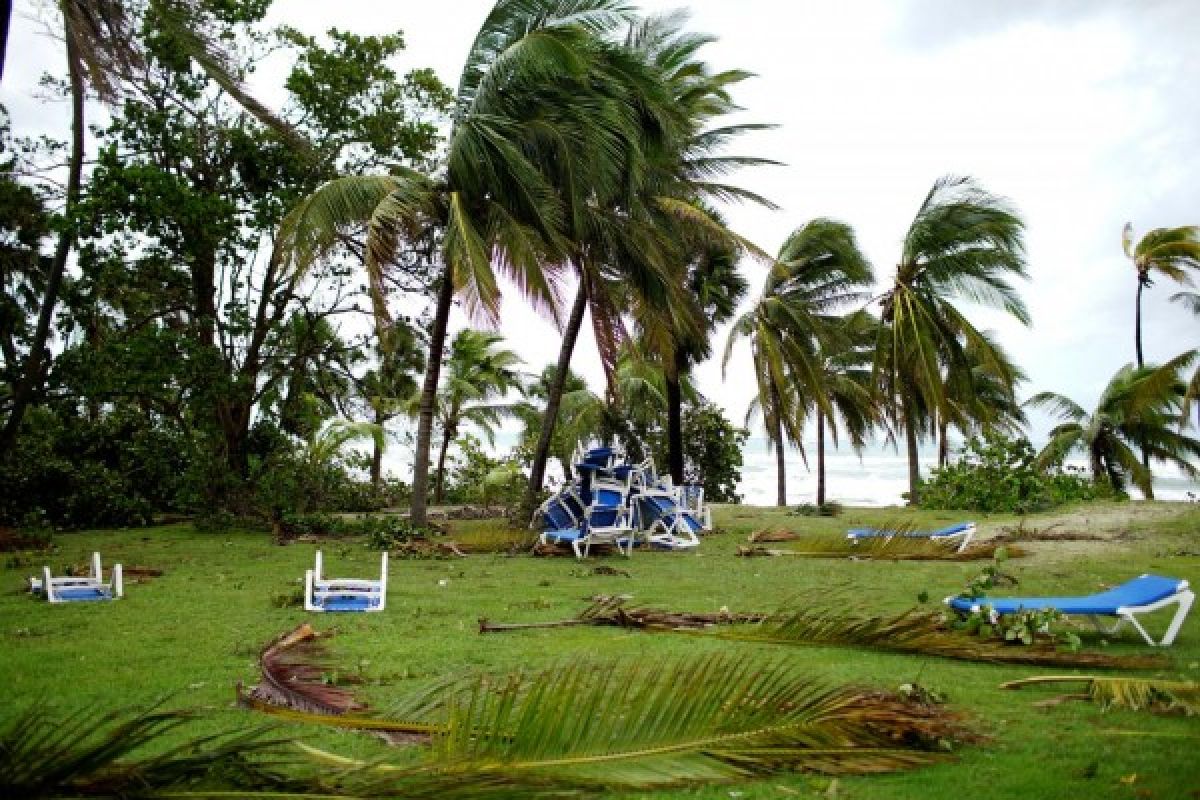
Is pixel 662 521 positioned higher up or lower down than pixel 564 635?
higher up

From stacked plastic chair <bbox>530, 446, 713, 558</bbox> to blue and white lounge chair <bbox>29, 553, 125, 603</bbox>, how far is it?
565cm

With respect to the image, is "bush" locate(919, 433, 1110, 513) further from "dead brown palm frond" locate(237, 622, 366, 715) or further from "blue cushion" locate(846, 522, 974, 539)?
"dead brown palm frond" locate(237, 622, 366, 715)

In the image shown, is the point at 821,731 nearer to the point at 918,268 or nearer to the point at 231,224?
the point at 231,224

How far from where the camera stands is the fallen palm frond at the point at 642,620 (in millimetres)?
6684

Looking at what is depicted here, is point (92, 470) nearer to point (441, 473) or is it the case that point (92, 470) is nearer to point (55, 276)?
point (55, 276)

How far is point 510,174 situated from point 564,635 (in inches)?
339

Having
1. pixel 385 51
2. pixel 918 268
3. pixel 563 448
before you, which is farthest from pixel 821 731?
pixel 563 448

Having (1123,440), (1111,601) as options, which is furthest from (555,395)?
(1123,440)

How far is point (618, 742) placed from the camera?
2771mm

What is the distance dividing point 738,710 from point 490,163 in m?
11.5

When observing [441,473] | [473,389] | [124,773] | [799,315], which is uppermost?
[799,315]

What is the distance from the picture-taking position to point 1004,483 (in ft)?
58.5

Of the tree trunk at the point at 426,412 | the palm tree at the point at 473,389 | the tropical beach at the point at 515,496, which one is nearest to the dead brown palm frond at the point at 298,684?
the tropical beach at the point at 515,496

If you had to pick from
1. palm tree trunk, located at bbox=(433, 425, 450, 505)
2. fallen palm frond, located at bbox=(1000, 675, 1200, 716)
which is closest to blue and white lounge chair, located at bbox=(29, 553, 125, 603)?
fallen palm frond, located at bbox=(1000, 675, 1200, 716)
